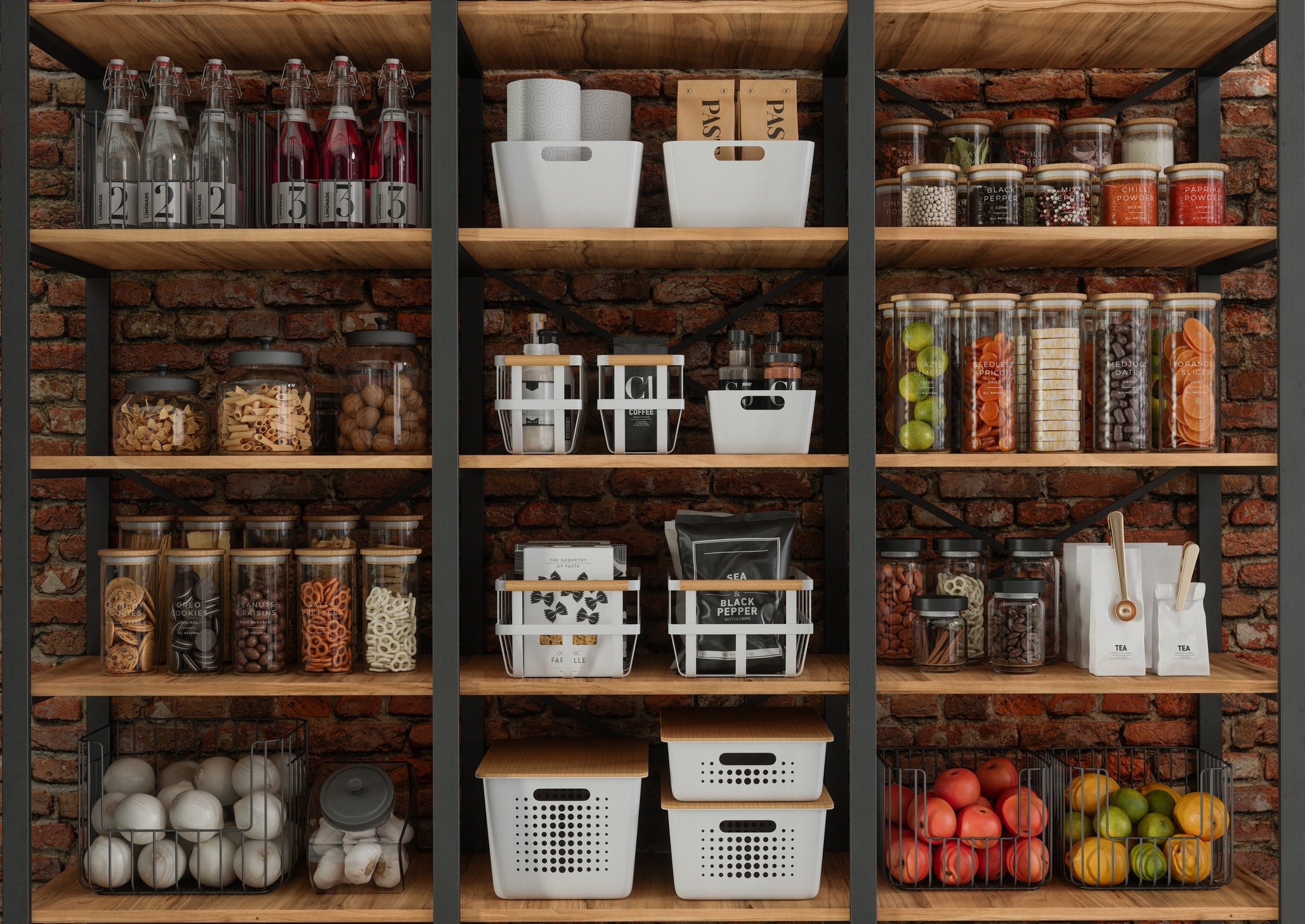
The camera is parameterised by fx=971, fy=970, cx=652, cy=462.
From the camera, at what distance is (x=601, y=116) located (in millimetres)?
1961

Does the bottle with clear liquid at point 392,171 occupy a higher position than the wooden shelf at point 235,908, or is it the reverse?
the bottle with clear liquid at point 392,171

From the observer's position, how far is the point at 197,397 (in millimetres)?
1943

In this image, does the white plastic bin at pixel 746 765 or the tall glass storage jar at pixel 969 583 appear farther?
the tall glass storage jar at pixel 969 583

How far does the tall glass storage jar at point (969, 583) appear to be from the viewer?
1979 millimetres

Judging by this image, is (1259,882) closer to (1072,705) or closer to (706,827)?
(1072,705)

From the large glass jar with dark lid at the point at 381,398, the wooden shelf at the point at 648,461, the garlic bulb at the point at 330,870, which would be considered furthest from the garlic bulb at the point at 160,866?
the wooden shelf at the point at 648,461

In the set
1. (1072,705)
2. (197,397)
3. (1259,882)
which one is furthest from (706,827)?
(197,397)

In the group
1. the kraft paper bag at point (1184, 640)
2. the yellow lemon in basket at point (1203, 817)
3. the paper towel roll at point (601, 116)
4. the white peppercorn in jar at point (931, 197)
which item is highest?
the paper towel roll at point (601, 116)

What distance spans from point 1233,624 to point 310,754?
2.16m

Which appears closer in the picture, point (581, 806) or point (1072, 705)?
point (581, 806)

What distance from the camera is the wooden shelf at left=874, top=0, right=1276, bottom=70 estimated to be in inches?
73.0

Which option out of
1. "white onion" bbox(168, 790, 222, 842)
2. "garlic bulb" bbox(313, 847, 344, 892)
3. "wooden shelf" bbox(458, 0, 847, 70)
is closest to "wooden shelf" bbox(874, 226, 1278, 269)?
"wooden shelf" bbox(458, 0, 847, 70)

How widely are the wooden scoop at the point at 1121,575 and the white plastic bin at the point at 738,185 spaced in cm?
84

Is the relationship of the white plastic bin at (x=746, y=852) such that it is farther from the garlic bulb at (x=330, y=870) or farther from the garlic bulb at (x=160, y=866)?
the garlic bulb at (x=160, y=866)
